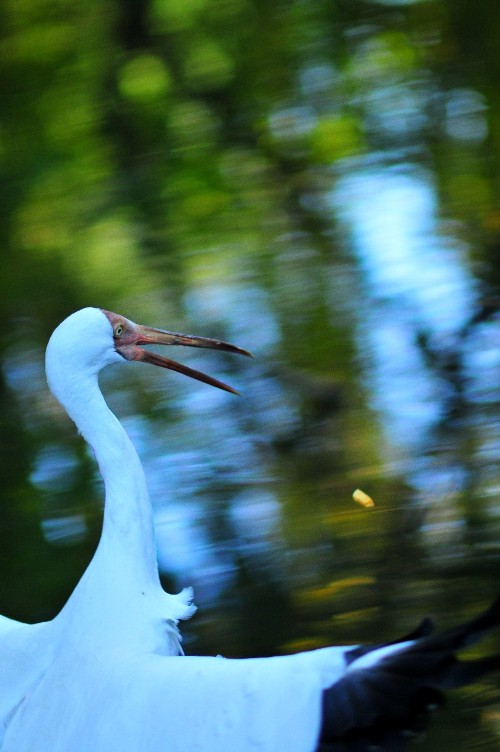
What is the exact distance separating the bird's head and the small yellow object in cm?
183

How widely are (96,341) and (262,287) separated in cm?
263

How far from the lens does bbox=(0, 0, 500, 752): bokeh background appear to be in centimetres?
530

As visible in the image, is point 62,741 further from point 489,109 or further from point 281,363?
point 489,109

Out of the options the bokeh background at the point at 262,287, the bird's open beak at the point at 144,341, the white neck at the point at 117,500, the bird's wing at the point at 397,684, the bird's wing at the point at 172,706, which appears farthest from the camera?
the bokeh background at the point at 262,287

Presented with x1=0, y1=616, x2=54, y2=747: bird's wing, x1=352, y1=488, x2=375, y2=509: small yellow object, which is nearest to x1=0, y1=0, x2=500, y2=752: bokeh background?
x1=352, y1=488, x2=375, y2=509: small yellow object

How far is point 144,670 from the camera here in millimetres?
3066

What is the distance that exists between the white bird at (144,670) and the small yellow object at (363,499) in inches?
64.7

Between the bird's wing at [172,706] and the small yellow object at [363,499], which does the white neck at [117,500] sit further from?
the small yellow object at [363,499]

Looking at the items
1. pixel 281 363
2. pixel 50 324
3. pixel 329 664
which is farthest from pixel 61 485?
pixel 329 664

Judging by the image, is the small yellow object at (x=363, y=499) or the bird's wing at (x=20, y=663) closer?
the bird's wing at (x=20, y=663)

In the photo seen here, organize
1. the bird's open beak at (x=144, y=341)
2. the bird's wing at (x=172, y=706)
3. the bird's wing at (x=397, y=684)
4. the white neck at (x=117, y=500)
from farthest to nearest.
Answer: the bird's open beak at (x=144, y=341) < the white neck at (x=117, y=500) < the bird's wing at (x=172, y=706) < the bird's wing at (x=397, y=684)

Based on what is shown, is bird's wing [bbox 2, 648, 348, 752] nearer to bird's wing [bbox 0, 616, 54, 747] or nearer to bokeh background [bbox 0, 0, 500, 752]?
bird's wing [bbox 0, 616, 54, 747]

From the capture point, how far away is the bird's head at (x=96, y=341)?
344 cm

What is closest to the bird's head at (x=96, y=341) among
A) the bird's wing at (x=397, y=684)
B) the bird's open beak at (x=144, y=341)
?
the bird's open beak at (x=144, y=341)
